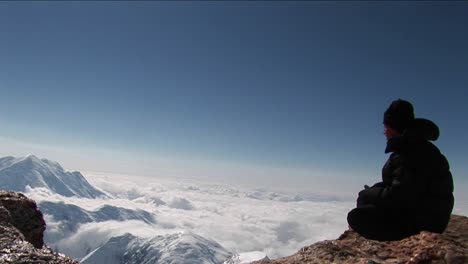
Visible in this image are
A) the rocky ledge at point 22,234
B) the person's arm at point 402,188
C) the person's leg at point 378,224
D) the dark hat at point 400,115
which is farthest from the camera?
the dark hat at point 400,115

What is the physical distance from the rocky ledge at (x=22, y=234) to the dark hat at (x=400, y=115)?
281 inches

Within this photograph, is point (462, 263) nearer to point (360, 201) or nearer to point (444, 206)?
point (444, 206)

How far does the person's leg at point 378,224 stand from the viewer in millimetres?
7719

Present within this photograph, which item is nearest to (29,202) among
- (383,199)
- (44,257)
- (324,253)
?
(44,257)

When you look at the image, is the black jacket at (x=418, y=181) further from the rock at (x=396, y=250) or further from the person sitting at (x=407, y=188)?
the rock at (x=396, y=250)

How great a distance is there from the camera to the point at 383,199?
301 inches

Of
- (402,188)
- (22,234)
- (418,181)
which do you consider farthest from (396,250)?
(22,234)

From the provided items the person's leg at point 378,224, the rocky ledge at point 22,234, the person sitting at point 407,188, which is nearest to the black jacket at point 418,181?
the person sitting at point 407,188

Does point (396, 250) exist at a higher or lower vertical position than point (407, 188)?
lower

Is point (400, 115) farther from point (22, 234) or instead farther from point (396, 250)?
point (22, 234)

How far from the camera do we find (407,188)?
722 cm

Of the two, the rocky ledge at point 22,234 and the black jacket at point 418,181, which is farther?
the black jacket at point 418,181

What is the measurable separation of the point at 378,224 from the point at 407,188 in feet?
3.68

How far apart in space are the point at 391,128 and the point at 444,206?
196cm
